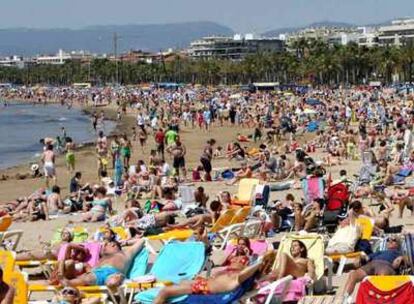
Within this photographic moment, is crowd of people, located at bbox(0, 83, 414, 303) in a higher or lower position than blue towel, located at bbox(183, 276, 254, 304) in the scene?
lower

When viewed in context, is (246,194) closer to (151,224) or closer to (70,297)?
(151,224)

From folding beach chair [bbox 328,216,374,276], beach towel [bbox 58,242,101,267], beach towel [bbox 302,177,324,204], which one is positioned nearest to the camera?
beach towel [bbox 58,242,101,267]

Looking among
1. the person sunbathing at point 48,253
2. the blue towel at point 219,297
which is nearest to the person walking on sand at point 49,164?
the person sunbathing at point 48,253

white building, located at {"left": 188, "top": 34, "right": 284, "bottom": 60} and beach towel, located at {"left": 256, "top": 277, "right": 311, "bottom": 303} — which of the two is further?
white building, located at {"left": 188, "top": 34, "right": 284, "bottom": 60}

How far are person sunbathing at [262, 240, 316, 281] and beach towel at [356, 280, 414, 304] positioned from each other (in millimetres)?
961

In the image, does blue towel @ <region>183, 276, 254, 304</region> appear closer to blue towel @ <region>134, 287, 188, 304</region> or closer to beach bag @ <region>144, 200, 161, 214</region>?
blue towel @ <region>134, 287, 188, 304</region>

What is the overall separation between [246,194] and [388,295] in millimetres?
6801

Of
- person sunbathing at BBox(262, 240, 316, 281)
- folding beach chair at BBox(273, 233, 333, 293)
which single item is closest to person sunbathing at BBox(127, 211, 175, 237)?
folding beach chair at BBox(273, 233, 333, 293)

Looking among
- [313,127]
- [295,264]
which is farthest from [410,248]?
[313,127]

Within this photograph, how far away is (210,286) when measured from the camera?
7023 mm

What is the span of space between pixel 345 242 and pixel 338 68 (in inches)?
3685

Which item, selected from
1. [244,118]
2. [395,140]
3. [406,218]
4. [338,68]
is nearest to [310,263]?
[406,218]

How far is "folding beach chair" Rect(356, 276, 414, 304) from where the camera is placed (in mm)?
6672

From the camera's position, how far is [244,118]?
42.1 m
